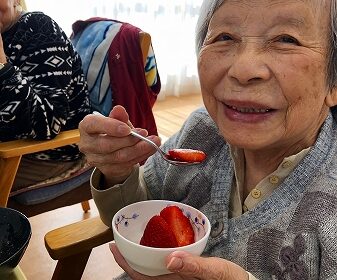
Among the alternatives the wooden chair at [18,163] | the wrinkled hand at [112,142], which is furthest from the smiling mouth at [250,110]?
the wooden chair at [18,163]

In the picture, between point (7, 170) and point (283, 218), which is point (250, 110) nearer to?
point (283, 218)

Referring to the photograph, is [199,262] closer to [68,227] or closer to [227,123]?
[227,123]

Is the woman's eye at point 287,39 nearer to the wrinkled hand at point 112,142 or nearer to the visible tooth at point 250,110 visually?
the visible tooth at point 250,110


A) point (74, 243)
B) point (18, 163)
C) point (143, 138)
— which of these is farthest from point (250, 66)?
point (18, 163)

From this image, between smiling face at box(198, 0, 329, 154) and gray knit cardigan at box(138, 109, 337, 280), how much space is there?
0.31ft

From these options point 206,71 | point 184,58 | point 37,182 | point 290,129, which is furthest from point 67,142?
point 184,58

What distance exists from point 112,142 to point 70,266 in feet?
1.17

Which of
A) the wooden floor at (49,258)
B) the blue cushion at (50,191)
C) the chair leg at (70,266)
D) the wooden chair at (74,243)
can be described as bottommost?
the wooden floor at (49,258)

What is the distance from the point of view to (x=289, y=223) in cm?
85

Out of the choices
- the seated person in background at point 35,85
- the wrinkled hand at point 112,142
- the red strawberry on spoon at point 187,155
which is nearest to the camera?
the wrinkled hand at point 112,142

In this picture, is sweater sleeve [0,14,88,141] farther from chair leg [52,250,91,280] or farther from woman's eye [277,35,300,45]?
woman's eye [277,35,300,45]

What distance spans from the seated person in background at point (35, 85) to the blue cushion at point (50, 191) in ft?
0.13

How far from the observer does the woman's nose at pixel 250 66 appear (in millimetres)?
762

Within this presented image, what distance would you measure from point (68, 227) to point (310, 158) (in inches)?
23.4
